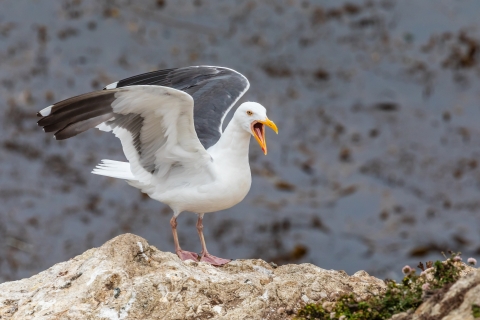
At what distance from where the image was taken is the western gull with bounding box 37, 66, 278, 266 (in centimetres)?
684

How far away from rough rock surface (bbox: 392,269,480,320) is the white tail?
3712mm

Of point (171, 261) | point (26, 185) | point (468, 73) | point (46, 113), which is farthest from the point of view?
point (468, 73)

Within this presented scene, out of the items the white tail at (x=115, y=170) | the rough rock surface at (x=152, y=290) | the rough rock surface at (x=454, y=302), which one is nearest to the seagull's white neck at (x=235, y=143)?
the white tail at (x=115, y=170)

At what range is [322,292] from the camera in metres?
5.63

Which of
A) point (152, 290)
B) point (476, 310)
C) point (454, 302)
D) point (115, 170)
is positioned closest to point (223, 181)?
point (115, 170)

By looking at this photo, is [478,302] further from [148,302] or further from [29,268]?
[29,268]

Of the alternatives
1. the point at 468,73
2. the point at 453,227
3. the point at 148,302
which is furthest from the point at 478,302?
the point at 468,73

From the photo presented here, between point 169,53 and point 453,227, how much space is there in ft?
18.9

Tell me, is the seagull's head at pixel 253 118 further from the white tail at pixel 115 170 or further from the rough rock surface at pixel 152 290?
the rough rock surface at pixel 152 290

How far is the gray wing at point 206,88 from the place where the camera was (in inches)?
328

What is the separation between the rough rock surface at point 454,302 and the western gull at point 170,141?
2.59 meters

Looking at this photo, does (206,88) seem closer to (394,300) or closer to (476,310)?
(394,300)

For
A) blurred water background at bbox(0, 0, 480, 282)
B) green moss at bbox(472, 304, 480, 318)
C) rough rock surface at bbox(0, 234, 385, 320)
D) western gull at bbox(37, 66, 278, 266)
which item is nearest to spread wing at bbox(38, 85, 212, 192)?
western gull at bbox(37, 66, 278, 266)

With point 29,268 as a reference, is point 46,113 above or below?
above
